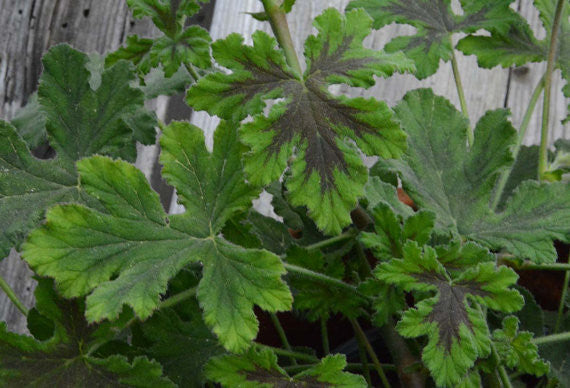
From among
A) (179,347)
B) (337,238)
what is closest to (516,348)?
(337,238)

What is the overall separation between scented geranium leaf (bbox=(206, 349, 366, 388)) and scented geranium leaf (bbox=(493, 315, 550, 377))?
0.52 feet

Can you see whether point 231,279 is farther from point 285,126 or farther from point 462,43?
point 462,43

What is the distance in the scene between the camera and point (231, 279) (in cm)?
64

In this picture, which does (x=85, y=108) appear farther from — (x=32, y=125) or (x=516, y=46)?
(x=516, y=46)

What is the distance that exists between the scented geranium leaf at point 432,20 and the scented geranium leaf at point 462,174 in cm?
15

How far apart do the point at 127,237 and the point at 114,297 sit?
0.22 feet

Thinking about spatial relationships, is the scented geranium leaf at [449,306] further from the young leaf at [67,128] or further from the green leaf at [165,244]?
the young leaf at [67,128]

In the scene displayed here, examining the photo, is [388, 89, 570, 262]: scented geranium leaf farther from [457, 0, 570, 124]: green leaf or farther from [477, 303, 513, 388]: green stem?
[457, 0, 570, 124]: green leaf

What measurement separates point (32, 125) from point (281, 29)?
16.9 inches

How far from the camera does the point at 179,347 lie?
2.56ft

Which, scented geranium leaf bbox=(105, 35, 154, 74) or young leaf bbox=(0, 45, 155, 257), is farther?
scented geranium leaf bbox=(105, 35, 154, 74)

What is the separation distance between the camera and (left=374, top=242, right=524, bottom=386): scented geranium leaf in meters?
0.65

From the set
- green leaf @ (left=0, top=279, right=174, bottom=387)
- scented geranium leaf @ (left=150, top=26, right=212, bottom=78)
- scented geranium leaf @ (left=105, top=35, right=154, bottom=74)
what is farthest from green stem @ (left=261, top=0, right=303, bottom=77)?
green leaf @ (left=0, top=279, right=174, bottom=387)

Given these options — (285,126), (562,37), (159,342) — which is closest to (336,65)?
(285,126)
